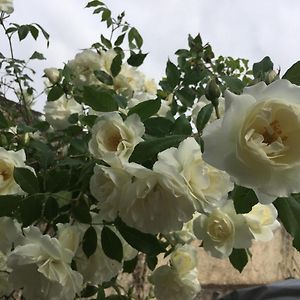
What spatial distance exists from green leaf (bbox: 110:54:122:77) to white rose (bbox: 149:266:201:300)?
1.33 ft

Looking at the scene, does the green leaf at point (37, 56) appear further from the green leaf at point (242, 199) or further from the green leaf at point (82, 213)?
the green leaf at point (242, 199)

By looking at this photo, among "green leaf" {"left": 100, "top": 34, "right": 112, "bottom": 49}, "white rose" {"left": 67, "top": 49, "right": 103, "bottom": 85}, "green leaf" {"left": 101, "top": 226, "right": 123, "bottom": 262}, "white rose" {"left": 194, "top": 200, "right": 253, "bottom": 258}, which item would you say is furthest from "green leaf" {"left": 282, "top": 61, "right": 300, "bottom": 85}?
"green leaf" {"left": 100, "top": 34, "right": 112, "bottom": 49}

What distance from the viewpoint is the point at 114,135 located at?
80 centimetres

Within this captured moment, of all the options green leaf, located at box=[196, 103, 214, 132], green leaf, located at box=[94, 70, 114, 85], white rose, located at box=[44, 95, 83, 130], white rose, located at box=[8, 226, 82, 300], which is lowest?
white rose, located at box=[8, 226, 82, 300]

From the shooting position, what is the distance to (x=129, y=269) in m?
1.09

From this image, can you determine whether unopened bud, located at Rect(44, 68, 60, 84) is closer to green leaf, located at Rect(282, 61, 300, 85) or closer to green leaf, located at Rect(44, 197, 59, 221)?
green leaf, located at Rect(44, 197, 59, 221)

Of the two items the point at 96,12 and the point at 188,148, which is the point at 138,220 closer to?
the point at 188,148

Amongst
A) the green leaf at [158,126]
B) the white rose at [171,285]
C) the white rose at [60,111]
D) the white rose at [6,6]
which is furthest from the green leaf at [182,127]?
the white rose at [6,6]

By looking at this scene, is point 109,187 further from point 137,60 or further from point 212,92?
point 137,60

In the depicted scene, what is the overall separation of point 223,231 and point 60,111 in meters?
0.55

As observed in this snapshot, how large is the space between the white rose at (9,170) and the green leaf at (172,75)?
37 cm

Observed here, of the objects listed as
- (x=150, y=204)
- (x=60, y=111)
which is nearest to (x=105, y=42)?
(x=60, y=111)

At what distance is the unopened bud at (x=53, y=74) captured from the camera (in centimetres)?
127

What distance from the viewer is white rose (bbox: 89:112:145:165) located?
78 cm
